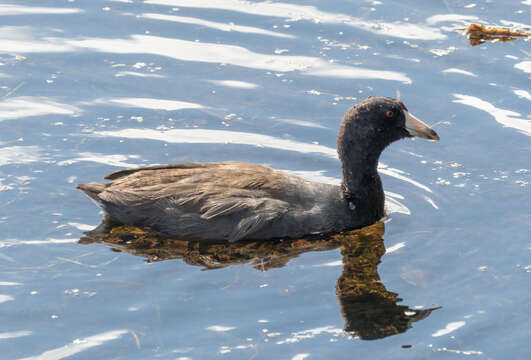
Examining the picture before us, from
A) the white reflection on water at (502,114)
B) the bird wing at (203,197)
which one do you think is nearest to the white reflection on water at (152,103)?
the bird wing at (203,197)

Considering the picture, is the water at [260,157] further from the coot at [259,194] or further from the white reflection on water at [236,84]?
the coot at [259,194]

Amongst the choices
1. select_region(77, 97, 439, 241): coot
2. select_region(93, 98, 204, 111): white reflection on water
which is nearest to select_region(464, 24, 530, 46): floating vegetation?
select_region(77, 97, 439, 241): coot

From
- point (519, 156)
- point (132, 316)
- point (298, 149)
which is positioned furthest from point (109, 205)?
point (519, 156)

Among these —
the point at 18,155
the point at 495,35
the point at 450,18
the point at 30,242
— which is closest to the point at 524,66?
the point at 495,35

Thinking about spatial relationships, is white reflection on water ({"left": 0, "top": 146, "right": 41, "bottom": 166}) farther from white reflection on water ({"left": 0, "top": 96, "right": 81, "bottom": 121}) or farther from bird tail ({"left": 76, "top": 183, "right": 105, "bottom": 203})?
bird tail ({"left": 76, "top": 183, "right": 105, "bottom": 203})

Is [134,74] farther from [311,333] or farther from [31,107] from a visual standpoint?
[311,333]

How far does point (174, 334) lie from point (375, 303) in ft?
5.82

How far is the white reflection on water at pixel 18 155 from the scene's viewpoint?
9945mm

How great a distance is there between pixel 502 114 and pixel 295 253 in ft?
11.5

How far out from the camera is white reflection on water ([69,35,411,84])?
11828 mm

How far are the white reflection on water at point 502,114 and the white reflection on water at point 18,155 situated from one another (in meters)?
4.83

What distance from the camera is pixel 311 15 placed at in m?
13.0

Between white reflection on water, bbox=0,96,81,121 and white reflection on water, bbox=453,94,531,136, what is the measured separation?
4516mm

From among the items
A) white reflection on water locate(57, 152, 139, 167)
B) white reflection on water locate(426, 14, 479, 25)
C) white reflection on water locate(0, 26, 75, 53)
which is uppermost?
white reflection on water locate(426, 14, 479, 25)
